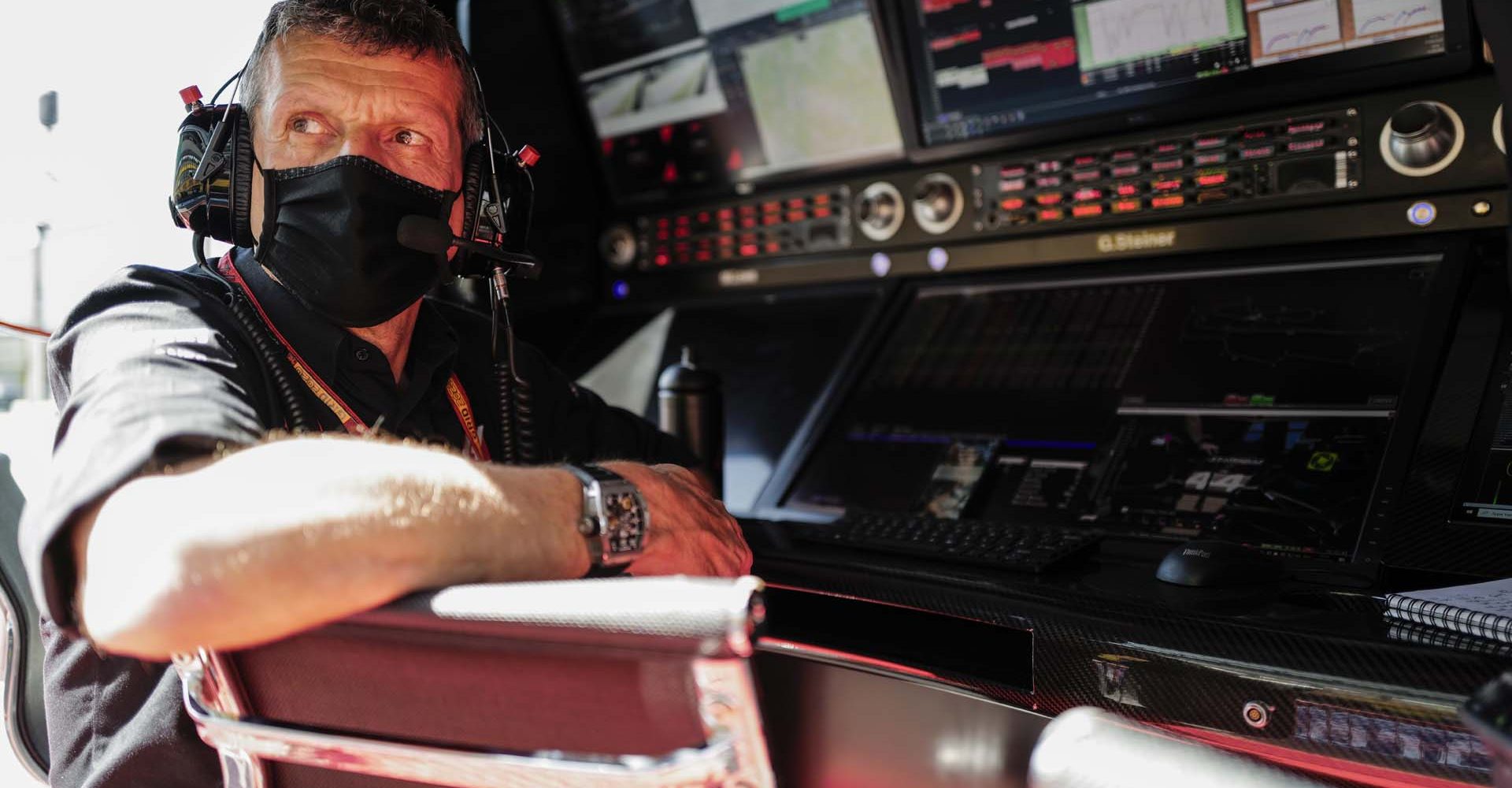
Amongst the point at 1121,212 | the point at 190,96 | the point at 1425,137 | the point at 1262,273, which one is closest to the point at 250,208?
the point at 190,96

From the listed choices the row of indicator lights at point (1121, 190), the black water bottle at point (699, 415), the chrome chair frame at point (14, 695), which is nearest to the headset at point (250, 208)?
the black water bottle at point (699, 415)

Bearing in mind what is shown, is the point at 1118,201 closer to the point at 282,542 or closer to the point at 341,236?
the point at 341,236

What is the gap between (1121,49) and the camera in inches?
57.1

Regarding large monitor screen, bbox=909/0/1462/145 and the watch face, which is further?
large monitor screen, bbox=909/0/1462/145

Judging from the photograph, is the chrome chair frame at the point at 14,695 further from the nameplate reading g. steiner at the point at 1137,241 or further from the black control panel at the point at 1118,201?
the nameplate reading g. steiner at the point at 1137,241

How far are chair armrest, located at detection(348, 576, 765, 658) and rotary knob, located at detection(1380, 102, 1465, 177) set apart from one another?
116 centimetres

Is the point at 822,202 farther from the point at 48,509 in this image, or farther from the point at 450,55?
the point at 48,509

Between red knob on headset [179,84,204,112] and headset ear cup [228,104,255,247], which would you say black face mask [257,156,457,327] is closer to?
headset ear cup [228,104,255,247]

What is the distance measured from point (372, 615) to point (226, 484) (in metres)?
0.13

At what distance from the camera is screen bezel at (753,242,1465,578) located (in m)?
1.08

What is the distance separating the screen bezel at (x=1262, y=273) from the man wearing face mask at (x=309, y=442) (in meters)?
0.20

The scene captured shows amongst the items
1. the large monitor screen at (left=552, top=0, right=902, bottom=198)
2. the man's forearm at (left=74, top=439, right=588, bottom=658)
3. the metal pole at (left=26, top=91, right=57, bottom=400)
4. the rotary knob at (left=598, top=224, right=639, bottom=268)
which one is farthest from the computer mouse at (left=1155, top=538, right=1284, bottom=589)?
the metal pole at (left=26, top=91, right=57, bottom=400)

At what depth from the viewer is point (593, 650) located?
19.4 inches

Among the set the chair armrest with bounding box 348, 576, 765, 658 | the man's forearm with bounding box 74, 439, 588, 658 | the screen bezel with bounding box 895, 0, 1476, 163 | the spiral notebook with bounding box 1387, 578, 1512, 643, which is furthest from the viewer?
the screen bezel with bounding box 895, 0, 1476, 163
